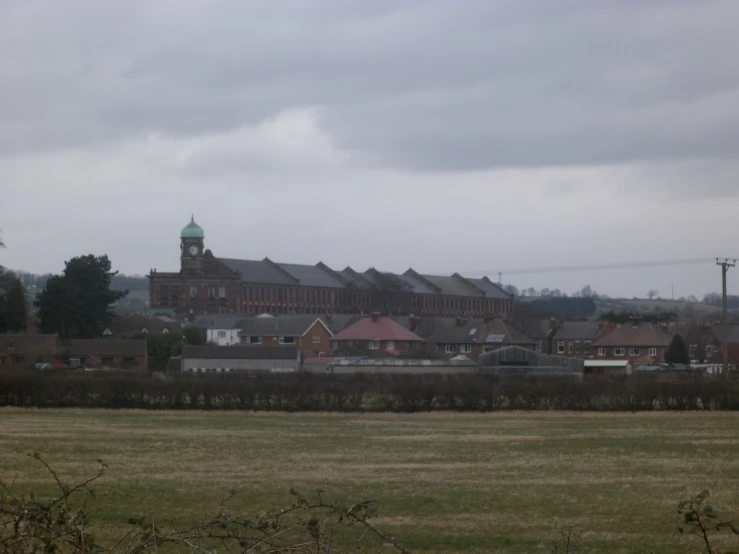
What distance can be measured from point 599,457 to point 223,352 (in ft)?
237

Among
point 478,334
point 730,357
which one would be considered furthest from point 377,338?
point 730,357

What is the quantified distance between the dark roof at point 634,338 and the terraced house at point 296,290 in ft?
85.9

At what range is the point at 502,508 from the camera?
2222cm

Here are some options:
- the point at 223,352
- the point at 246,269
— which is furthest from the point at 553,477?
the point at 246,269

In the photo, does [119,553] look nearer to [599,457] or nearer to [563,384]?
[599,457]

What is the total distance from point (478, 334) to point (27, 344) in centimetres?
5051

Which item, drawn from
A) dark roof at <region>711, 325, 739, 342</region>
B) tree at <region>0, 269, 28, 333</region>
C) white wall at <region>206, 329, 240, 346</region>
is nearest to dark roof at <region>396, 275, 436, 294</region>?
white wall at <region>206, 329, 240, 346</region>

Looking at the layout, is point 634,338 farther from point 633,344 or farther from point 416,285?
point 416,285

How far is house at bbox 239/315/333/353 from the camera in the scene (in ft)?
402

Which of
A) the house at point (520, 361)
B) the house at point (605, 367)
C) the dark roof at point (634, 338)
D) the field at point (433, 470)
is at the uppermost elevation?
the dark roof at point (634, 338)

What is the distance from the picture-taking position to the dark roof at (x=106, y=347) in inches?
4065

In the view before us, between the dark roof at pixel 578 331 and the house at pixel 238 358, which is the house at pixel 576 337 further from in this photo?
the house at pixel 238 358

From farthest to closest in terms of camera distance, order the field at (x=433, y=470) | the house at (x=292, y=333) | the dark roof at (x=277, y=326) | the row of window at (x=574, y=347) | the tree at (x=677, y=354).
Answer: the row of window at (x=574, y=347) → the dark roof at (x=277, y=326) → the house at (x=292, y=333) → the tree at (x=677, y=354) → the field at (x=433, y=470)

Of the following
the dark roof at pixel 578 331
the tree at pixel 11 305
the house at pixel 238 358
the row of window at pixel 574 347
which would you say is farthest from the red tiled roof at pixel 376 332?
the tree at pixel 11 305
